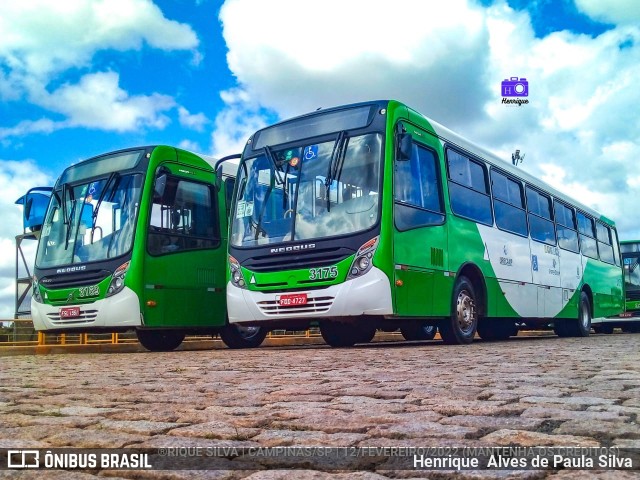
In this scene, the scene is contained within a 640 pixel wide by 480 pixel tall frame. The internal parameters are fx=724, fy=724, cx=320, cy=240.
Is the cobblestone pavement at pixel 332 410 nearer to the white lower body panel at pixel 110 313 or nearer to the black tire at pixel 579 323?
the white lower body panel at pixel 110 313

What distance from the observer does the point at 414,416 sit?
3.46 metres

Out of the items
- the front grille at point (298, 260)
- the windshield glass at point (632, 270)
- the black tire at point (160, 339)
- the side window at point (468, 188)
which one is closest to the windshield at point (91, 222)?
the black tire at point (160, 339)

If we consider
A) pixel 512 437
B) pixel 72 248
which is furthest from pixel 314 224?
pixel 512 437

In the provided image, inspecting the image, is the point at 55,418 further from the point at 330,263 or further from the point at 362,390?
the point at 330,263

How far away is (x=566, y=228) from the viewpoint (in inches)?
648

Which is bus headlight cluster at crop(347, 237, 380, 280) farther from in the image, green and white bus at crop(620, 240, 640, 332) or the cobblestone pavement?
green and white bus at crop(620, 240, 640, 332)

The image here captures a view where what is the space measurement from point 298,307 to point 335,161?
6.85ft

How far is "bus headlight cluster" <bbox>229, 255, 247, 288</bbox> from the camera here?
10484 mm

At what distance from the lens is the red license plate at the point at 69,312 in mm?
11508

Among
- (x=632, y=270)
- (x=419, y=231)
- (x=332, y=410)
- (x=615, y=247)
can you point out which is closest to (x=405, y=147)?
(x=419, y=231)

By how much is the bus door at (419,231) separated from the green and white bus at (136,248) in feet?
11.0

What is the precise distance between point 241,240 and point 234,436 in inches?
305

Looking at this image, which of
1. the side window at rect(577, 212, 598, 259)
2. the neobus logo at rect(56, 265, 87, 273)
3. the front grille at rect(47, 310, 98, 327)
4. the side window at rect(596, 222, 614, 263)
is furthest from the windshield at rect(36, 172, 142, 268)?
the side window at rect(596, 222, 614, 263)

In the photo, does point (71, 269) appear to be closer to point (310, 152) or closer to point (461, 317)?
point (310, 152)
